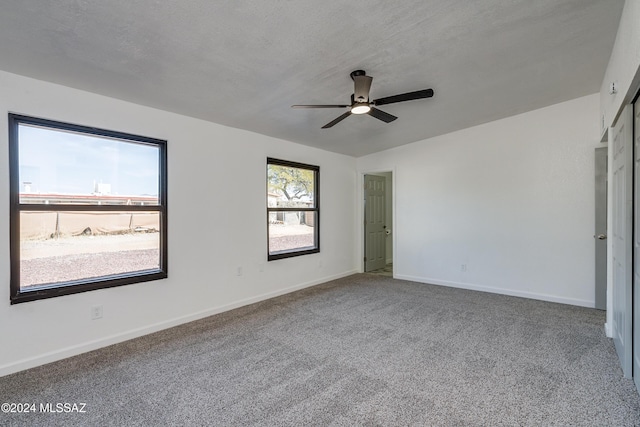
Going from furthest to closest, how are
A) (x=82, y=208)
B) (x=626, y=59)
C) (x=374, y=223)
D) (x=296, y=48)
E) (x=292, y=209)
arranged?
(x=374, y=223) → (x=292, y=209) → (x=82, y=208) → (x=296, y=48) → (x=626, y=59)

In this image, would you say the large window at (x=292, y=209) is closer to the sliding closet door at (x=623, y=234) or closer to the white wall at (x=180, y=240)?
the white wall at (x=180, y=240)

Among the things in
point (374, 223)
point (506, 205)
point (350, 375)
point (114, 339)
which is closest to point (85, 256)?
point (114, 339)

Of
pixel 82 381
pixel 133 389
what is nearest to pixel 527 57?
pixel 133 389

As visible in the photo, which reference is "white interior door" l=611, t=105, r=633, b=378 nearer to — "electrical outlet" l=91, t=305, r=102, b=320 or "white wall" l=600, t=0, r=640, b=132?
"white wall" l=600, t=0, r=640, b=132

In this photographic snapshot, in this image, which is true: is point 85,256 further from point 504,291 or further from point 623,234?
point 504,291

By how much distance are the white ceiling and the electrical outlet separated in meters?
2.00

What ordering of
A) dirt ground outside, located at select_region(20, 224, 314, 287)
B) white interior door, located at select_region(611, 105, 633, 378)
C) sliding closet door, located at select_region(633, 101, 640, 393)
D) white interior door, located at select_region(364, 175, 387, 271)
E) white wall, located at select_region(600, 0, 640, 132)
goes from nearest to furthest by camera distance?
white wall, located at select_region(600, 0, 640, 132)
sliding closet door, located at select_region(633, 101, 640, 393)
white interior door, located at select_region(611, 105, 633, 378)
dirt ground outside, located at select_region(20, 224, 314, 287)
white interior door, located at select_region(364, 175, 387, 271)

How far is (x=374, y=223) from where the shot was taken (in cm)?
658

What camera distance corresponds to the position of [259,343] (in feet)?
10.0

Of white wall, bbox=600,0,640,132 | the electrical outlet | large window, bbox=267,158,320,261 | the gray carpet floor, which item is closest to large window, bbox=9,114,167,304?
the electrical outlet

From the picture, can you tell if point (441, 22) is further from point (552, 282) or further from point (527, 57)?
point (552, 282)

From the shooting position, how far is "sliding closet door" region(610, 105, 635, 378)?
92.5 inches

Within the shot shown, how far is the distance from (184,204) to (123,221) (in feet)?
2.06

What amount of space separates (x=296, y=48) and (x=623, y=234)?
294 cm
